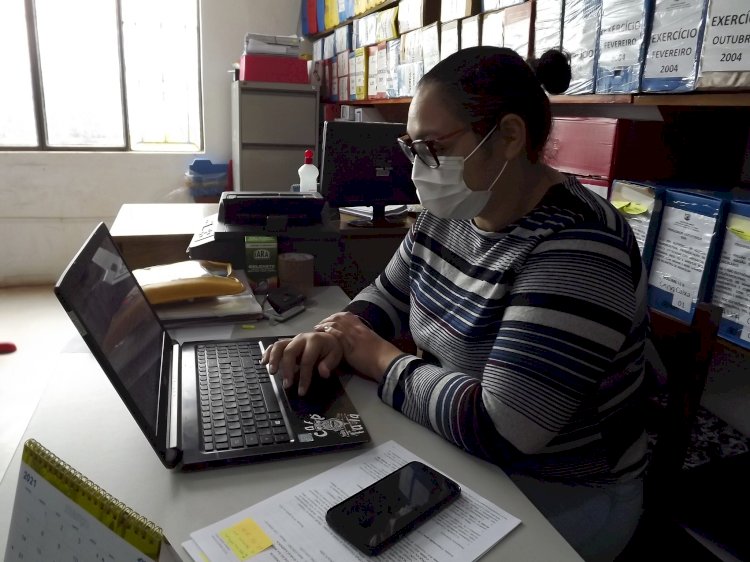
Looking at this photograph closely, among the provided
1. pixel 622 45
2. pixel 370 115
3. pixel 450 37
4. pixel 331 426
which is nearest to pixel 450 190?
pixel 331 426

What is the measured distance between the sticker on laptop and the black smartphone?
0.11 meters

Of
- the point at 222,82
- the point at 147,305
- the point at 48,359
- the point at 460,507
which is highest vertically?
the point at 222,82

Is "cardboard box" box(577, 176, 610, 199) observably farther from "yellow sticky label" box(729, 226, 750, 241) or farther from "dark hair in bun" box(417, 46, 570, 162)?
"dark hair in bun" box(417, 46, 570, 162)

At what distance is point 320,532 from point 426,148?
0.64 m

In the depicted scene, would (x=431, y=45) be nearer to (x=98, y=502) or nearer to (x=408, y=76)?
(x=408, y=76)

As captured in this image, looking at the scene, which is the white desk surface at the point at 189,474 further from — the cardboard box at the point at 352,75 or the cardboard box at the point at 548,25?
the cardboard box at the point at 352,75

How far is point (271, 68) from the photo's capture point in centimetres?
359

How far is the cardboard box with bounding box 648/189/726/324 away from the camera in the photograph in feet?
3.84

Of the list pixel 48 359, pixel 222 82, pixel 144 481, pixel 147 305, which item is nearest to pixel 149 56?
pixel 222 82

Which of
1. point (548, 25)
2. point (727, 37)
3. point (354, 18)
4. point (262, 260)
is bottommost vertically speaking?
point (262, 260)

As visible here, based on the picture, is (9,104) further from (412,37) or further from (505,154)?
(505,154)

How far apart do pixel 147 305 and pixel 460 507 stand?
0.66 metres

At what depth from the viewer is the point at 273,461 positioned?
0.78 meters

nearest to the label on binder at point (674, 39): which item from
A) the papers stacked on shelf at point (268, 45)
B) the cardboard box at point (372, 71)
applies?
the cardboard box at point (372, 71)
